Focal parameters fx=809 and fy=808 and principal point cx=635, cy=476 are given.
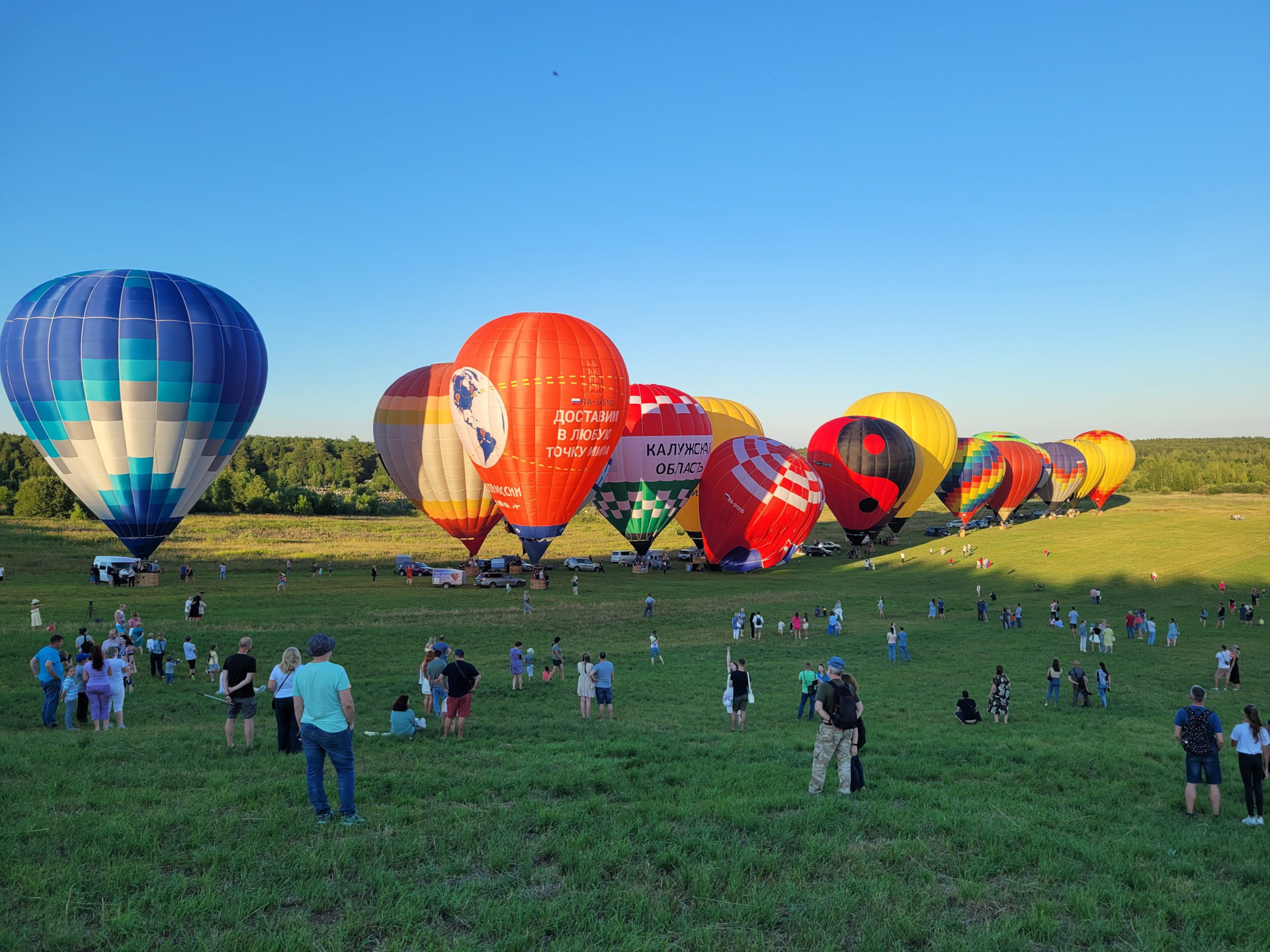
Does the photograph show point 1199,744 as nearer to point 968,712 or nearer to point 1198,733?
point 1198,733

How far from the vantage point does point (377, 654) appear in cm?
2216

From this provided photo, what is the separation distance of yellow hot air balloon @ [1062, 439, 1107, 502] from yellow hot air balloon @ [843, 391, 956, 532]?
3525cm

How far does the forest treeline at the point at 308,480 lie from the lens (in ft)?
262

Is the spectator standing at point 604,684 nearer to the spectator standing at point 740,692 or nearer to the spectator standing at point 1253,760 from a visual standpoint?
the spectator standing at point 740,692

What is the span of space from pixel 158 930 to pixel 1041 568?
50725 millimetres

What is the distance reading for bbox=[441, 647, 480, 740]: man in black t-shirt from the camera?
11.3 meters

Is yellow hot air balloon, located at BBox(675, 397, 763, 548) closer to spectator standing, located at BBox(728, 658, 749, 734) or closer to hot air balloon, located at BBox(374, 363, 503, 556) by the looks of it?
hot air balloon, located at BBox(374, 363, 503, 556)

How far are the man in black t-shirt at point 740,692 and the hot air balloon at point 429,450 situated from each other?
31.7 meters

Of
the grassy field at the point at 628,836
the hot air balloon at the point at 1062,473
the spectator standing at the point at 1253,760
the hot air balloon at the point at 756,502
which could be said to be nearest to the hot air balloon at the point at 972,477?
the hot air balloon at the point at 1062,473

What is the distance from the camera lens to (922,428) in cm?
6347

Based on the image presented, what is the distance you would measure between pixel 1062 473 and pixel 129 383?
87673 mm

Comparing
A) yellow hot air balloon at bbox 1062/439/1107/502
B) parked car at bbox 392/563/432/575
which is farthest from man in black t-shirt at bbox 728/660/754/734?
yellow hot air balloon at bbox 1062/439/1107/502

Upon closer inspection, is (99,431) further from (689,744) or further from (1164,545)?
(1164,545)

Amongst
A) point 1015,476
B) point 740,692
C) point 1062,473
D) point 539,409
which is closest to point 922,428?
point 1015,476
